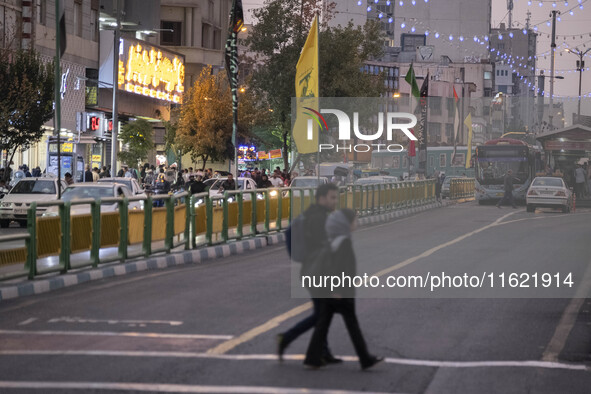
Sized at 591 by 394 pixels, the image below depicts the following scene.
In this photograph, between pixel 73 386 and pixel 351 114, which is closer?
pixel 73 386

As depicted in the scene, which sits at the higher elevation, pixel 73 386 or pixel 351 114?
pixel 351 114

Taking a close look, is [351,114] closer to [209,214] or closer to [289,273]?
[209,214]

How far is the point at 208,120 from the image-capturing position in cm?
6391

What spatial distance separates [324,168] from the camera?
7181cm

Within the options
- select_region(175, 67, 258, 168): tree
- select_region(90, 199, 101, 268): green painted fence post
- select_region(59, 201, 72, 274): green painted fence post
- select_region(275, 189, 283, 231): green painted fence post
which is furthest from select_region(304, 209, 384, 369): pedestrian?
select_region(175, 67, 258, 168): tree

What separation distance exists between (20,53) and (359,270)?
2355 centimetres

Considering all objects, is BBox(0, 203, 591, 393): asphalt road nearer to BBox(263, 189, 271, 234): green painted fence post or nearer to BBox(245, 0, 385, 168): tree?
BBox(263, 189, 271, 234): green painted fence post

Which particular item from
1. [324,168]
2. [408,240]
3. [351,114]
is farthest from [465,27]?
[408,240]

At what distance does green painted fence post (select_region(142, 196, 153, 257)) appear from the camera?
18750 millimetres

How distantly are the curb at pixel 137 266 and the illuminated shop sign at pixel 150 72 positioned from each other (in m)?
26.5

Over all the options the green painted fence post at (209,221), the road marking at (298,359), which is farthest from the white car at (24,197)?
the road marking at (298,359)

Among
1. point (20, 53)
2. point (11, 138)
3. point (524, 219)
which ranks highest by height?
point (20, 53)

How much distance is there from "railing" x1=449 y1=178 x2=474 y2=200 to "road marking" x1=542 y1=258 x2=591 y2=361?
42.4m

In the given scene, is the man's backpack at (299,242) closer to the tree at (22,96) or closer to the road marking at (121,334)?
the road marking at (121,334)
